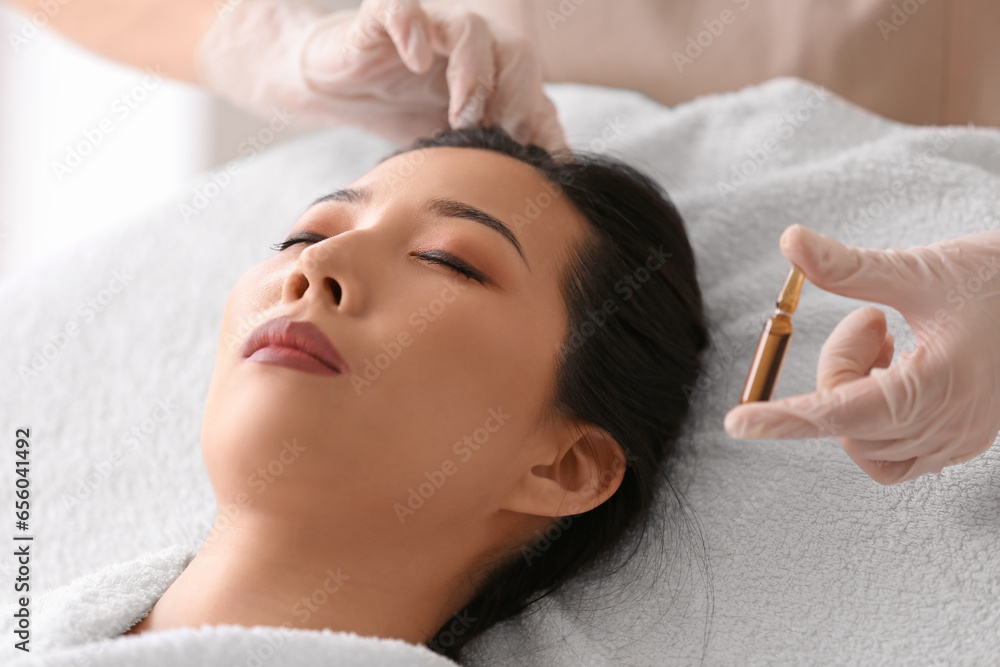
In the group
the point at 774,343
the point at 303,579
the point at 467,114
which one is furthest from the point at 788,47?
the point at 303,579

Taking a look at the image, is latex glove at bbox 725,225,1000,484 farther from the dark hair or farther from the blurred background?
the blurred background

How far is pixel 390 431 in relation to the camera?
844 mm

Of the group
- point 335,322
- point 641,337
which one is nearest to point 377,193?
point 335,322

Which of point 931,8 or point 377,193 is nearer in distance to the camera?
point 377,193

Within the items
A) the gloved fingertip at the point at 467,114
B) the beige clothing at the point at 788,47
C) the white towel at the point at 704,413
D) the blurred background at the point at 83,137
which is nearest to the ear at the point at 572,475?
the white towel at the point at 704,413

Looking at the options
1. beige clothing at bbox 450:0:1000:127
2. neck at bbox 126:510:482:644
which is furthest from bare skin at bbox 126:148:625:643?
beige clothing at bbox 450:0:1000:127

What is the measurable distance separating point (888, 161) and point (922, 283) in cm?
54

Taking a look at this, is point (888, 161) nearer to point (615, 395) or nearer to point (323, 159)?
point (615, 395)

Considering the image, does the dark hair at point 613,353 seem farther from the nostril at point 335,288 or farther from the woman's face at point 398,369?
the nostril at point 335,288

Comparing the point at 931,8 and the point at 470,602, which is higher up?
the point at 931,8

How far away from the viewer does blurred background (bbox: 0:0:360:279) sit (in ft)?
7.35

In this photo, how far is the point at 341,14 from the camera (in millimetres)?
1464

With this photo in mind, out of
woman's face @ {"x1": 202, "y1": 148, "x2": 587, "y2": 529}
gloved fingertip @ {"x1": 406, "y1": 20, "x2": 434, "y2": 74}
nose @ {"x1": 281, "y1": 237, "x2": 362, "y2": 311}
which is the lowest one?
woman's face @ {"x1": 202, "y1": 148, "x2": 587, "y2": 529}

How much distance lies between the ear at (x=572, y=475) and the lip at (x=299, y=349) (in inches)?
10.5
